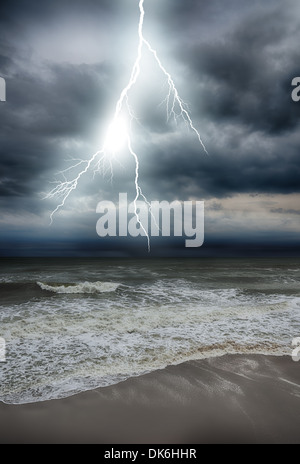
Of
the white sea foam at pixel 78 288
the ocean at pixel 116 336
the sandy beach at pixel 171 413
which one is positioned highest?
the sandy beach at pixel 171 413

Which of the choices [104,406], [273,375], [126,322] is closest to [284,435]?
[273,375]

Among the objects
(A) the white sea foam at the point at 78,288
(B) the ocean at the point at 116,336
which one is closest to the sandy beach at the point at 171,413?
(B) the ocean at the point at 116,336

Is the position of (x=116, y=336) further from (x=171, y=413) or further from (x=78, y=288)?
(x=78, y=288)

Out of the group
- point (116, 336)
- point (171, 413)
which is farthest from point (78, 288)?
point (171, 413)

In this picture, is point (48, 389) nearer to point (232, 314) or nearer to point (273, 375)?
point (273, 375)

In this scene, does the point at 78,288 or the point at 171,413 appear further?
the point at 78,288

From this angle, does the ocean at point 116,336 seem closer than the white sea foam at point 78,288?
Yes

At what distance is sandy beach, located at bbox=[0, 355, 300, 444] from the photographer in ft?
10.5

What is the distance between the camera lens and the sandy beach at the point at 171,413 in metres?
3.20

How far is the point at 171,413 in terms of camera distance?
362cm

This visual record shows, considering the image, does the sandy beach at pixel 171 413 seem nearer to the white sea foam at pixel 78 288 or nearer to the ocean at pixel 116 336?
the ocean at pixel 116 336

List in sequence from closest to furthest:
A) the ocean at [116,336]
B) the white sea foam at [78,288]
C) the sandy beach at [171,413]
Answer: the sandy beach at [171,413] → the ocean at [116,336] → the white sea foam at [78,288]

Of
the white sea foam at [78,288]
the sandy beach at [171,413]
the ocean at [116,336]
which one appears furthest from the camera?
the white sea foam at [78,288]

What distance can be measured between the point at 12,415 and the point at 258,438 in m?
3.47
